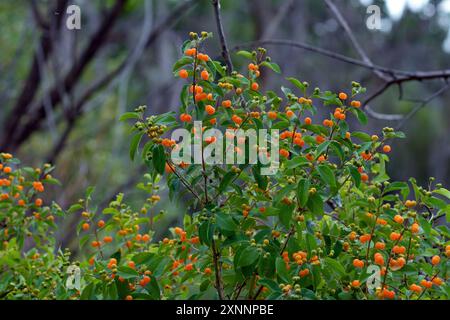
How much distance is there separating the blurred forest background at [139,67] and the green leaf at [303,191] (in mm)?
1111

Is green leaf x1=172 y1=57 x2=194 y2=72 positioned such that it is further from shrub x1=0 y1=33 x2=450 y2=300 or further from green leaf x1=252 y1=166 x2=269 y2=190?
green leaf x1=252 y1=166 x2=269 y2=190

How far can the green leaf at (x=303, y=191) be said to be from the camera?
131 cm

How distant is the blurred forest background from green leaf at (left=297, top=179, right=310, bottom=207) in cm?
111

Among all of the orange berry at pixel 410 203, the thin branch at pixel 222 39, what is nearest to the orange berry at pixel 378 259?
the orange berry at pixel 410 203

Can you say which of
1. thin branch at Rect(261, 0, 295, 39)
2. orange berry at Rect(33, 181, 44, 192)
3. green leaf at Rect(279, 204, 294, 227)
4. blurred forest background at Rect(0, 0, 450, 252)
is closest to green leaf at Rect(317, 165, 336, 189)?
green leaf at Rect(279, 204, 294, 227)

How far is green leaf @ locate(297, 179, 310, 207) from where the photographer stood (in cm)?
131

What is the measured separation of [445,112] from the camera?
13414mm

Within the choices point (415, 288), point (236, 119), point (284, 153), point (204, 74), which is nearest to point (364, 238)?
point (415, 288)

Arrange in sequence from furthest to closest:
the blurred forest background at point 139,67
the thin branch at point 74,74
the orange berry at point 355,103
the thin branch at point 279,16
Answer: the blurred forest background at point 139,67, the thin branch at point 74,74, the thin branch at point 279,16, the orange berry at point 355,103

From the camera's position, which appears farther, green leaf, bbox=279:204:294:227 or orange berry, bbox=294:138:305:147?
orange berry, bbox=294:138:305:147

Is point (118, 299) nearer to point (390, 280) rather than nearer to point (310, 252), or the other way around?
point (310, 252)

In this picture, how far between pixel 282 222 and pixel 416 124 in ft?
43.9

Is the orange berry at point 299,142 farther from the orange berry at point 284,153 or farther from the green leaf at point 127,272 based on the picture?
the green leaf at point 127,272

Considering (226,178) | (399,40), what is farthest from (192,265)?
(399,40)
